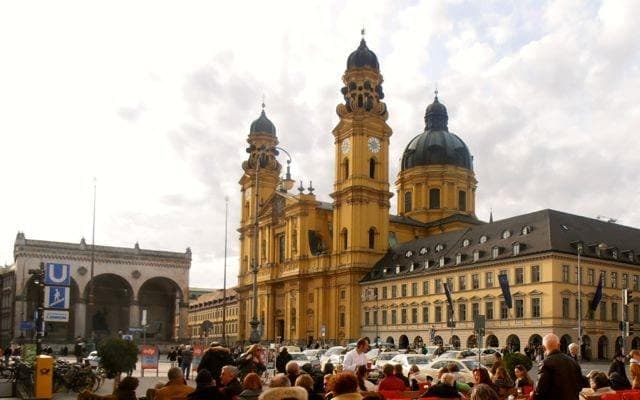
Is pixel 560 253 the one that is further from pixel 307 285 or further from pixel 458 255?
pixel 307 285

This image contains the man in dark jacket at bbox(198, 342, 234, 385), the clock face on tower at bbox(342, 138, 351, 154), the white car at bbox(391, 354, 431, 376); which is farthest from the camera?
the clock face on tower at bbox(342, 138, 351, 154)

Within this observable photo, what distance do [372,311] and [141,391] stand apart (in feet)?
193

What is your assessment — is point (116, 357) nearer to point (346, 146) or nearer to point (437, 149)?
point (346, 146)

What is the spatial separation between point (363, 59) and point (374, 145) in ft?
36.7

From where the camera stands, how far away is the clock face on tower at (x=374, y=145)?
93650 millimetres

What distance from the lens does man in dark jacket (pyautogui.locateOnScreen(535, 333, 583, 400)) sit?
35.7ft

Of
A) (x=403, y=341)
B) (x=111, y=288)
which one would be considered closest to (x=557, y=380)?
(x=403, y=341)

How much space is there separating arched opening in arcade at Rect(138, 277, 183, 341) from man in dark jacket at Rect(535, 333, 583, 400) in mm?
96007

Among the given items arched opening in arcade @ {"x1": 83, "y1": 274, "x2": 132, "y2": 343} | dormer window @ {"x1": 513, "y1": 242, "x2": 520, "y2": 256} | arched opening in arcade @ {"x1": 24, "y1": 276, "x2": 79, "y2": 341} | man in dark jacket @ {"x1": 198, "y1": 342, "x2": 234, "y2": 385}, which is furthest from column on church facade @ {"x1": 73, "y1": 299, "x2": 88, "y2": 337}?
man in dark jacket @ {"x1": 198, "y1": 342, "x2": 234, "y2": 385}

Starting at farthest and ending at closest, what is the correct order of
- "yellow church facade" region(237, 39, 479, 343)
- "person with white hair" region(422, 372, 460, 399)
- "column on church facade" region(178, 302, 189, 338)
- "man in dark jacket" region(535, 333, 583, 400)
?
"column on church facade" region(178, 302, 189, 338), "yellow church facade" region(237, 39, 479, 343), "person with white hair" region(422, 372, 460, 399), "man in dark jacket" region(535, 333, 583, 400)

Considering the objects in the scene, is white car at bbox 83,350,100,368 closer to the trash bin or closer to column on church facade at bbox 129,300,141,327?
the trash bin

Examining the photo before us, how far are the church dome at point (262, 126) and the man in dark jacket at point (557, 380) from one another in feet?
350

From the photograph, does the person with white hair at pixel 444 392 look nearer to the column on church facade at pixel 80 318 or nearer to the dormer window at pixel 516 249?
the dormer window at pixel 516 249

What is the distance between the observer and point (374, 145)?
309 ft
